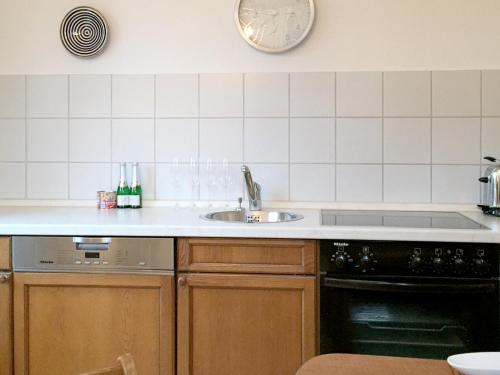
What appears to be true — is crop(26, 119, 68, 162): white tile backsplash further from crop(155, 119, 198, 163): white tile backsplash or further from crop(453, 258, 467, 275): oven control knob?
crop(453, 258, 467, 275): oven control knob

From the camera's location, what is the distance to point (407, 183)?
2223 mm

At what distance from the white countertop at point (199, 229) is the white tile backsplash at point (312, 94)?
528 mm

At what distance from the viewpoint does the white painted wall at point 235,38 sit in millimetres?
2184

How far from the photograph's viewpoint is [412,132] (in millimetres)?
2213

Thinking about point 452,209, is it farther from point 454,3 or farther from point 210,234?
point 210,234

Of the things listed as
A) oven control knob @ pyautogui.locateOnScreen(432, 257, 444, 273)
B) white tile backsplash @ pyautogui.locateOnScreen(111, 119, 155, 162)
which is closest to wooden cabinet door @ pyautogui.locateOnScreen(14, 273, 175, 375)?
white tile backsplash @ pyautogui.locateOnScreen(111, 119, 155, 162)

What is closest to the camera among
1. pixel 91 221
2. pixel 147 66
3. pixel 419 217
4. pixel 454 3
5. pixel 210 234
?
pixel 210 234

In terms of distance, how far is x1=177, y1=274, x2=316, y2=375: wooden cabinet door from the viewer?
168cm

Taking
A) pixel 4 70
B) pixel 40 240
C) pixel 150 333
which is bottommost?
pixel 150 333

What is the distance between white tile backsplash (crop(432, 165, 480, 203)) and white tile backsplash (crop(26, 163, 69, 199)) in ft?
5.69

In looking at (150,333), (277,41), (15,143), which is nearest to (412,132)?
(277,41)

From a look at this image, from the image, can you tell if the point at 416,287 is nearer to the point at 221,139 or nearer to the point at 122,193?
the point at 221,139

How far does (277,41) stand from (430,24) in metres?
0.69

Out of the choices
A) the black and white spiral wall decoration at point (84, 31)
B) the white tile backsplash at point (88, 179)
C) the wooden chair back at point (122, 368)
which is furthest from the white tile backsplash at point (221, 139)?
the wooden chair back at point (122, 368)
